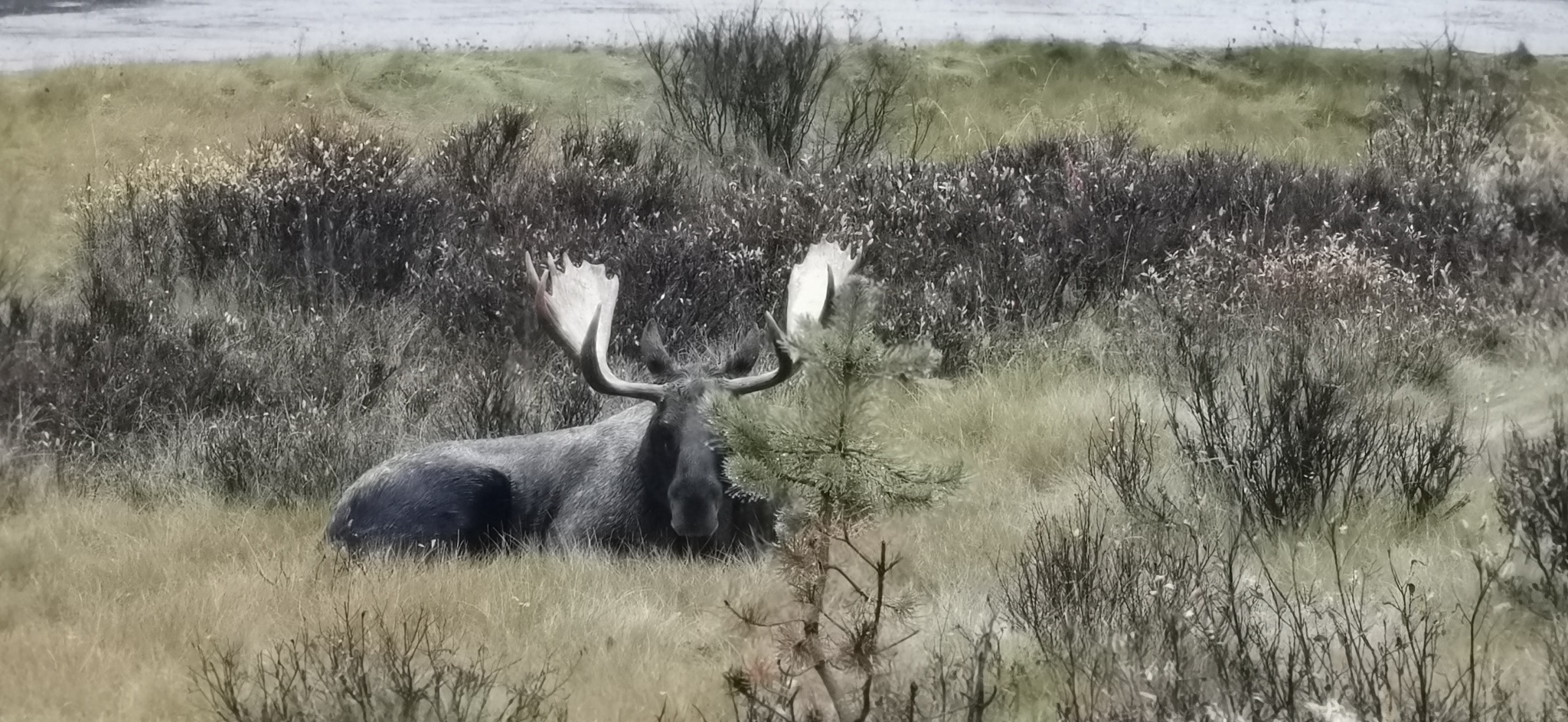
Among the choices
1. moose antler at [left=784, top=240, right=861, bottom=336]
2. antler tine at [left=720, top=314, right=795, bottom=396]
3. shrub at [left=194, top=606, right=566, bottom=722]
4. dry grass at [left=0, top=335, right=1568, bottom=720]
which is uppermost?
moose antler at [left=784, top=240, right=861, bottom=336]

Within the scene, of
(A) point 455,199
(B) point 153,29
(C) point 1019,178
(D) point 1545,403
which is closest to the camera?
(D) point 1545,403

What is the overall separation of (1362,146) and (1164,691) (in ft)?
24.3

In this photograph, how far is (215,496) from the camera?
5027 mm

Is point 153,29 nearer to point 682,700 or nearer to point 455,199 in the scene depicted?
point 455,199

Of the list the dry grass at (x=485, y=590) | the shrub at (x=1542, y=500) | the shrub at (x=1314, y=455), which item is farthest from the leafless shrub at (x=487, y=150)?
the shrub at (x=1542, y=500)

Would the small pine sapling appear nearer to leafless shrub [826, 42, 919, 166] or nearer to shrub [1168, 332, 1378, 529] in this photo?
shrub [1168, 332, 1378, 529]

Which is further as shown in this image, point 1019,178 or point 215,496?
point 1019,178

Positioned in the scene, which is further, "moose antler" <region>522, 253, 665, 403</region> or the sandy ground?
the sandy ground

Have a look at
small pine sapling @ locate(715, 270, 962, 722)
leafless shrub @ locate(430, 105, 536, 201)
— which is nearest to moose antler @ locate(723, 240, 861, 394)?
small pine sapling @ locate(715, 270, 962, 722)

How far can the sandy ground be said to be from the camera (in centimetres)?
583

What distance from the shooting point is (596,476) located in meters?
4.88

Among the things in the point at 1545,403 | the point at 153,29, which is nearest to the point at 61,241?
the point at 153,29

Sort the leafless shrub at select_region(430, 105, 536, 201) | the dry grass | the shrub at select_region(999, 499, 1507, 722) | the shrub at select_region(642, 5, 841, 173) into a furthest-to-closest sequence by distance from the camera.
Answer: the leafless shrub at select_region(430, 105, 536, 201) → the shrub at select_region(642, 5, 841, 173) → the dry grass → the shrub at select_region(999, 499, 1507, 722)

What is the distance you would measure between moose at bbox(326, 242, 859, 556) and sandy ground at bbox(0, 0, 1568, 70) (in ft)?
7.61
